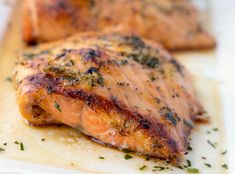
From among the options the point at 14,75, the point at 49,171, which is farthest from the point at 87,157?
the point at 14,75

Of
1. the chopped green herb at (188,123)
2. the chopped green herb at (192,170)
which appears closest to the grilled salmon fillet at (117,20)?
the chopped green herb at (188,123)

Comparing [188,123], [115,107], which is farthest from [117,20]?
[115,107]

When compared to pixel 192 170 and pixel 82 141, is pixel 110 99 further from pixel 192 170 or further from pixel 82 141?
Result: pixel 192 170

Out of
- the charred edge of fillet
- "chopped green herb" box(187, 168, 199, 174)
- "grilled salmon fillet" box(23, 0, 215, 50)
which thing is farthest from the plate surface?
"grilled salmon fillet" box(23, 0, 215, 50)

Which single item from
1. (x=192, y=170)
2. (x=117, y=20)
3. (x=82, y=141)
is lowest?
(x=192, y=170)

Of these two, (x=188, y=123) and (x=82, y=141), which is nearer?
(x=82, y=141)

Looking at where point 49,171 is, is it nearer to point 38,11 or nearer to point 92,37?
point 92,37
